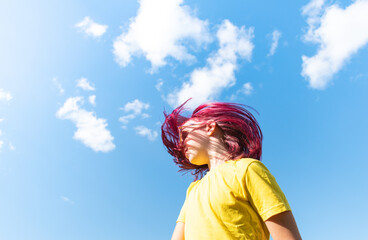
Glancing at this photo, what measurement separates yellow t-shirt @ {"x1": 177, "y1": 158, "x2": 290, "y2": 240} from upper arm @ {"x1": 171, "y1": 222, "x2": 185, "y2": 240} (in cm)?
41

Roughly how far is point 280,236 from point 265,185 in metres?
0.36

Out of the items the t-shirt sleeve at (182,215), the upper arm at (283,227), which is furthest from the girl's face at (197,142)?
the upper arm at (283,227)

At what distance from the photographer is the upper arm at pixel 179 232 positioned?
2971 mm

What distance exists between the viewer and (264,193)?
Answer: 86.6 inches

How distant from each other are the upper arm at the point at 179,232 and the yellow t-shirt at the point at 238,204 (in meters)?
0.41

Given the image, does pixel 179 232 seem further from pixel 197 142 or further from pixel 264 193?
pixel 264 193

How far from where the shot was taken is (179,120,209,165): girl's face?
9.62 ft

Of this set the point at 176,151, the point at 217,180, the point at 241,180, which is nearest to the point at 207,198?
the point at 217,180

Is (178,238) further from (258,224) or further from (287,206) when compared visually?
(287,206)

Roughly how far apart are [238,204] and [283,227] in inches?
14.6

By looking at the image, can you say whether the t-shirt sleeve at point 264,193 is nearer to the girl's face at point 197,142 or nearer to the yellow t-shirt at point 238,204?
the yellow t-shirt at point 238,204

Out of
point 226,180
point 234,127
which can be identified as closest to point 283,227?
point 226,180

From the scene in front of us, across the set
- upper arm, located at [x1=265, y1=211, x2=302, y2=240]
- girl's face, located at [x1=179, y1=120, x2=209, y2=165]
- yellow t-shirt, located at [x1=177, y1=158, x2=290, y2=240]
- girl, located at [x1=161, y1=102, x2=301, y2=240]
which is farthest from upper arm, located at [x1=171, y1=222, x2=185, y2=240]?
upper arm, located at [x1=265, y1=211, x2=302, y2=240]

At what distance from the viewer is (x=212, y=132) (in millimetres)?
2910
